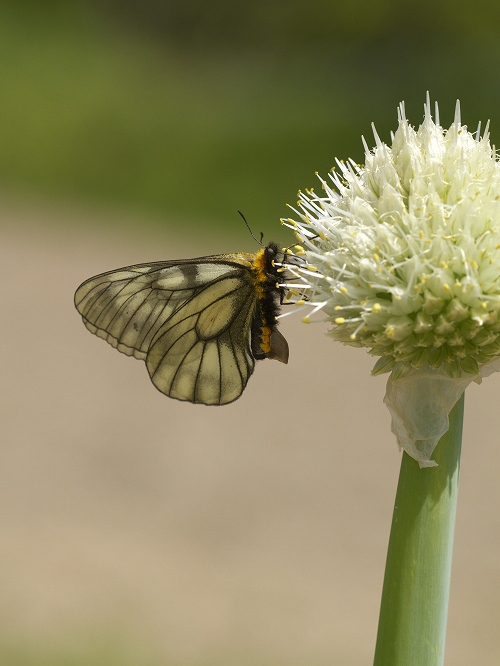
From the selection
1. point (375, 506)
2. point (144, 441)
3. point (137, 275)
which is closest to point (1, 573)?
point (144, 441)

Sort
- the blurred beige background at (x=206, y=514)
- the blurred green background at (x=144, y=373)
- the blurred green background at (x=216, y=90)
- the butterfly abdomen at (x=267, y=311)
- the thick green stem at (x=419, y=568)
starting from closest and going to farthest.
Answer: the thick green stem at (x=419, y=568) → the butterfly abdomen at (x=267, y=311) → the blurred beige background at (x=206, y=514) → the blurred green background at (x=144, y=373) → the blurred green background at (x=216, y=90)

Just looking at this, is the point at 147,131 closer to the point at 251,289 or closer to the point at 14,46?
the point at 14,46

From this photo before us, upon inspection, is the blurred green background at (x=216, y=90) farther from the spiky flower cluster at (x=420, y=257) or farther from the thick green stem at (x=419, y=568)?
the thick green stem at (x=419, y=568)

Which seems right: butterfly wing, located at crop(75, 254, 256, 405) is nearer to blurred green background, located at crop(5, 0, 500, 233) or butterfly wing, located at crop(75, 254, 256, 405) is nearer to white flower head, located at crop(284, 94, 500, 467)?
white flower head, located at crop(284, 94, 500, 467)

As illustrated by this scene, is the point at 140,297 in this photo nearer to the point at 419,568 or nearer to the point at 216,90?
the point at 419,568

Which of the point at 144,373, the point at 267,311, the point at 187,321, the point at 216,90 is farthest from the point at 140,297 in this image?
the point at 216,90

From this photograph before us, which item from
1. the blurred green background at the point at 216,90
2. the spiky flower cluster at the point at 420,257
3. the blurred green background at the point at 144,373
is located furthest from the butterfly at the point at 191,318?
the blurred green background at the point at 216,90

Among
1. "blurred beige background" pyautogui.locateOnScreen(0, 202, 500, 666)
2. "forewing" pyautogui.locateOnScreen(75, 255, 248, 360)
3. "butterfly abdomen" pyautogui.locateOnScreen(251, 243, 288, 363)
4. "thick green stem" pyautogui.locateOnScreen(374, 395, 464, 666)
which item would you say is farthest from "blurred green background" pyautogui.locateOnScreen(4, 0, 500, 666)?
"thick green stem" pyautogui.locateOnScreen(374, 395, 464, 666)
